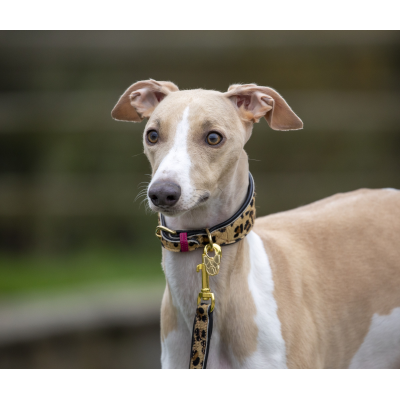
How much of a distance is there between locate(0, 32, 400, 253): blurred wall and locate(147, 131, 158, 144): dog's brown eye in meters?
4.88

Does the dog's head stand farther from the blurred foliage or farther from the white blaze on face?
the blurred foliage

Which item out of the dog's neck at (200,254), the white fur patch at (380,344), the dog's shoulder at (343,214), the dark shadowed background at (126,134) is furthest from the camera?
the dark shadowed background at (126,134)

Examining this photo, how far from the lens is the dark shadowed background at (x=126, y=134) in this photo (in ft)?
23.9

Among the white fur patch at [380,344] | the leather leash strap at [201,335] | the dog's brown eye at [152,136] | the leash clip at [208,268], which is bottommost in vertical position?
the white fur patch at [380,344]

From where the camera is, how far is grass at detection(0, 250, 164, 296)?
6875mm

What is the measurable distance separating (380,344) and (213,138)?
5.70 ft

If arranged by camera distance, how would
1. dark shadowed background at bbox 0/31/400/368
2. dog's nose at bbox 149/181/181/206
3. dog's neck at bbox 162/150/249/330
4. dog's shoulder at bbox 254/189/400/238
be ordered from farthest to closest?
dark shadowed background at bbox 0/31/400/368 → dog's shoulder at bbox 254/189/400/238 → dog's neck at bbox 162/150/249/330 → dog's nose at bbox 149/181/181/206

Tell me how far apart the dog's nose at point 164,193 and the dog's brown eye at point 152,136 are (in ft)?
1.24

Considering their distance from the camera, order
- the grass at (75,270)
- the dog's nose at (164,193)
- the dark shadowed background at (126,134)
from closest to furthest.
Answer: the dog's nose at (164,193) → the grass at (75,270) → the dark shadowed background at (126,134)

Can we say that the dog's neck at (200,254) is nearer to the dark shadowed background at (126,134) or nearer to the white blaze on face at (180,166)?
the white blaze on face at (180,166)

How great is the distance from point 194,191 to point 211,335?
0.77 metres

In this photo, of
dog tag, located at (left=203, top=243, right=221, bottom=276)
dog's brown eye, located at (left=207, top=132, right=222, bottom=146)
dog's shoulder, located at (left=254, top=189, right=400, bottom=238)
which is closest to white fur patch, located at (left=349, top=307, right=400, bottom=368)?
dog's shoulder, located at (left=254, top=189, right=400, bottom=238)

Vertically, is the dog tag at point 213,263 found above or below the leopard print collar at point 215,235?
below

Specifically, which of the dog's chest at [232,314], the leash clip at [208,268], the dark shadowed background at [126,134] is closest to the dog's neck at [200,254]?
the dog's chest at [232,314]
